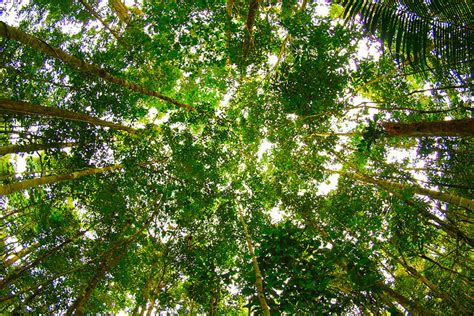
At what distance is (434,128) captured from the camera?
4.14 meters

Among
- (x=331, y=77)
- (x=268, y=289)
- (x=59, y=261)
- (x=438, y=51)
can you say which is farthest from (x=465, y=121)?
(x=59, y=261)

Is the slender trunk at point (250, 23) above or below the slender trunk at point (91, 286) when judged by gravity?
above

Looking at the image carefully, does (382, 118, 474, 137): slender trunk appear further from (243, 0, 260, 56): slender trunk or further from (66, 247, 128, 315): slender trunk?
(66, 247, 128, 315): slender trunk

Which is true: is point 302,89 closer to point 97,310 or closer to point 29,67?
point 29,67

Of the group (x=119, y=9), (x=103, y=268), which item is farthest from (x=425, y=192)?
(x=119, y=9)

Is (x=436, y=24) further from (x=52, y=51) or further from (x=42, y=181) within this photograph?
(x=42, y=181)

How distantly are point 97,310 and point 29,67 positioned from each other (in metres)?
6.99

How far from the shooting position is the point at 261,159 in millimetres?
9430

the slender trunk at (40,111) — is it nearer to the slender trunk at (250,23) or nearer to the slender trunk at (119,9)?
the slender trunk at (250,23)

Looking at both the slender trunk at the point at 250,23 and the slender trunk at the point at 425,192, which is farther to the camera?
the slender trunk at the point at 250,23

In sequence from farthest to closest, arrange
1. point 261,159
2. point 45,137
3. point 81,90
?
point 261,159 → point 81,90 → point 45,137

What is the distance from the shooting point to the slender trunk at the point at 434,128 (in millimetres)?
3840

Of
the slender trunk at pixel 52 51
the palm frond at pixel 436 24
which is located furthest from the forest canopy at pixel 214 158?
the palm frond at pixel 436 24

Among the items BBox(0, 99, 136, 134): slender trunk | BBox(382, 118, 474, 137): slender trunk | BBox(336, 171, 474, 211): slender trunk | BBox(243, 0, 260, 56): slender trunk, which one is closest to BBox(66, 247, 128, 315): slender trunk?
BBox(0, 99, 136, 134): slender trunk
